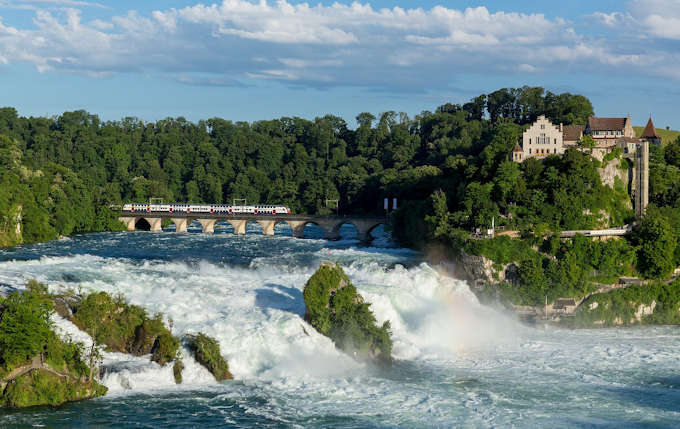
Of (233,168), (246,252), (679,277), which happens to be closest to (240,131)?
(233,168)

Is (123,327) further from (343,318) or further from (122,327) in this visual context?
(343,318)

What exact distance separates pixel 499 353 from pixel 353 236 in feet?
233

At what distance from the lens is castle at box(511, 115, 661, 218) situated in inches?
3157

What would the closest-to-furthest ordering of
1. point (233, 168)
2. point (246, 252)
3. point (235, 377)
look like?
point (235, 377) → point (246, 252) → point (233, 168)

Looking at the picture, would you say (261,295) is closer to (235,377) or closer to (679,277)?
(235,377)

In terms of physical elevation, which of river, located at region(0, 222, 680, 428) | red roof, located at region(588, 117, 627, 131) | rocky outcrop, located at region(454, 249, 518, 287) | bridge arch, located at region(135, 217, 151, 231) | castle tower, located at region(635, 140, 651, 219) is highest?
red roof, located at region(588, 117, 627, 131)

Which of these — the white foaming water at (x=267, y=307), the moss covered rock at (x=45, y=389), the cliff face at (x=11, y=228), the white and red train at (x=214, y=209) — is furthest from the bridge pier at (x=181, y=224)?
the moss covered rock at (x=45, y=389)

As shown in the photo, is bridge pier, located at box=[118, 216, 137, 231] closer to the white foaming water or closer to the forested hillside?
the forested hillside

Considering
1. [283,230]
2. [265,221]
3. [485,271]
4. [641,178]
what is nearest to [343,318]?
[485,271]

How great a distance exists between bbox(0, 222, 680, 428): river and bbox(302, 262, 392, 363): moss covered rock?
0.92m

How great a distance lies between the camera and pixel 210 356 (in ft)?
148

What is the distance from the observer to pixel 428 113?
187 meters

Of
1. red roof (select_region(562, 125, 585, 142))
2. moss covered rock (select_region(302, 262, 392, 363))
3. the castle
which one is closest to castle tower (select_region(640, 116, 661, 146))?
the castle

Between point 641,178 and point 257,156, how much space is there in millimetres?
108882
